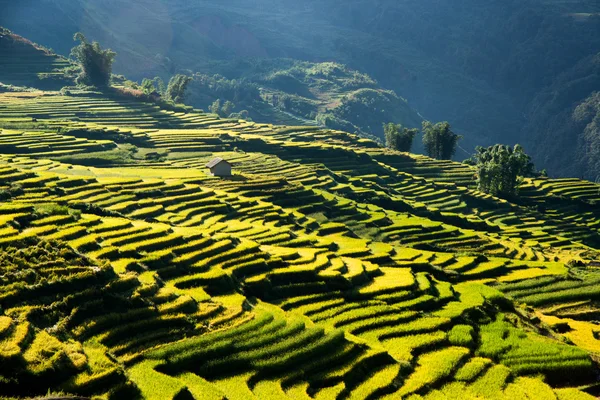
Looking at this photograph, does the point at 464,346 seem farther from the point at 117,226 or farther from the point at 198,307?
the point at 117,226

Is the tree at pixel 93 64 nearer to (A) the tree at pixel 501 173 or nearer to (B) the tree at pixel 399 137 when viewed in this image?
(B) the tree at pixel 399 137

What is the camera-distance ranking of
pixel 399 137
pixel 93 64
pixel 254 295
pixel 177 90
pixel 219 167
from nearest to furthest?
pixel 254 295, pixel 219 167, pixel 93 64, pixel 399 137, pixel 177 90

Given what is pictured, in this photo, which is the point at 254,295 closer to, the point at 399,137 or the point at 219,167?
the point at 219,167

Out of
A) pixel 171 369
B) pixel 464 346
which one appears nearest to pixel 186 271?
pixel 171 369

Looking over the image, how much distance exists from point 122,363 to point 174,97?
129153 mm

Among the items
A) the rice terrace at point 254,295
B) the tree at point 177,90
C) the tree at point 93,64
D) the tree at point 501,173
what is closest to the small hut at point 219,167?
the rice terrace at point 254,295

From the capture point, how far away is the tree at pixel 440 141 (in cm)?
12738

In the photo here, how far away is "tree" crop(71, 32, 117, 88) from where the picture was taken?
380 ft

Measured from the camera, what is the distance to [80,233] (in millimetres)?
32969

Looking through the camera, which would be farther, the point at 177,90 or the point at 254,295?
the point at 177,90

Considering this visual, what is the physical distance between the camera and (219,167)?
68500mm

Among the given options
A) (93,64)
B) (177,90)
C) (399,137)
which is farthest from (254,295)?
(177,90)

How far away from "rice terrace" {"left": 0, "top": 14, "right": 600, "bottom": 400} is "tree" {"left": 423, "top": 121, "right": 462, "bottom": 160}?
57953 millimetres

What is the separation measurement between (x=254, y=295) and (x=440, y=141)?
339 ft
